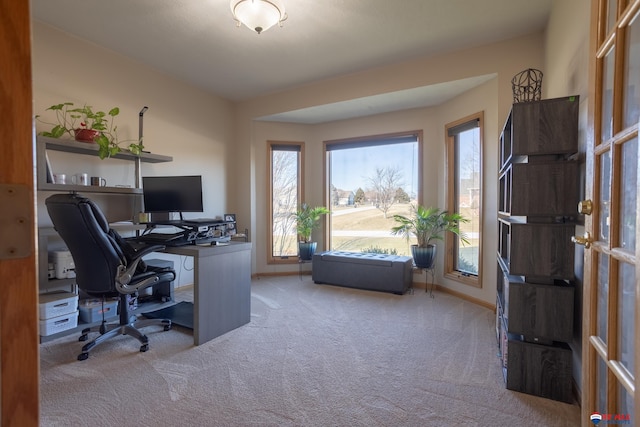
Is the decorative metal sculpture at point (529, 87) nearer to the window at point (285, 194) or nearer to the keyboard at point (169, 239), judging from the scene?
the keyboard at point (169, 239)

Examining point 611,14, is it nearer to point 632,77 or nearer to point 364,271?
point 632,77

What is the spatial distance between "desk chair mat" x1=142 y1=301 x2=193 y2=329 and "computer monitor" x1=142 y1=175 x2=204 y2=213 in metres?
0.98

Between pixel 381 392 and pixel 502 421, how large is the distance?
0.62m

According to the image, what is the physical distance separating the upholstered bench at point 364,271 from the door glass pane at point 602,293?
2.66 meters

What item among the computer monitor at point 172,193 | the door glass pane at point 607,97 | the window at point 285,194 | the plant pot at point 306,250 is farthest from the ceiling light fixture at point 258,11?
the plant pot at point 306,250

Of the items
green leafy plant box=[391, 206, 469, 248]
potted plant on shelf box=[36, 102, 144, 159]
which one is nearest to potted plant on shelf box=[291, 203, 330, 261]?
green leafy plant box=[391, 206, 469, 248]

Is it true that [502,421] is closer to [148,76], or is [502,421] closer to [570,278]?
[570,278]

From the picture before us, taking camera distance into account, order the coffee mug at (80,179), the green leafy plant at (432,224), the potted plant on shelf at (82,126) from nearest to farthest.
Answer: the potted plant on shelf at (82,126), the coffee mug at (80,179), the green leafy plant at (432,224)

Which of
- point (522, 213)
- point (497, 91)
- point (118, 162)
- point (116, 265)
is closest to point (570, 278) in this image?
point (522, 213)

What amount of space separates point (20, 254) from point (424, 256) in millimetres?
3798

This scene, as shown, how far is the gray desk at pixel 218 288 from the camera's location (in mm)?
2416

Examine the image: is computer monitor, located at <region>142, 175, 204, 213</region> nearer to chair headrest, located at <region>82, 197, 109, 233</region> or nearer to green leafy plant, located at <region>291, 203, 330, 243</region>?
chair headrest, located at <region>82, 197, 109, 233</region>

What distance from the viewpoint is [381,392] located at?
1.83 meters

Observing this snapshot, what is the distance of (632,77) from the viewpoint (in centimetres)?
97
